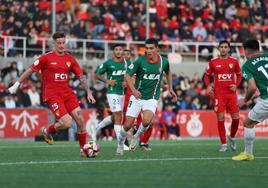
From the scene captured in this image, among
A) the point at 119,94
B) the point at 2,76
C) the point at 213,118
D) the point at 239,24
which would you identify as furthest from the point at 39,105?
the point at 239,24

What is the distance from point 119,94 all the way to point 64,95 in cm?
493

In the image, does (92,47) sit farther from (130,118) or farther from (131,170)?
(131,170)

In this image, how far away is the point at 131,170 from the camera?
569 inches

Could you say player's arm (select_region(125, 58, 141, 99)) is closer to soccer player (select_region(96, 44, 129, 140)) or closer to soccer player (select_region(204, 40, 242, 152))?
soccer player (select_region(204, 40, 242, 152))

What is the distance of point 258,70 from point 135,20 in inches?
873

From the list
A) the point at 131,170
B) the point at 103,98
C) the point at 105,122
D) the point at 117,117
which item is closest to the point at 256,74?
the point at 131,170

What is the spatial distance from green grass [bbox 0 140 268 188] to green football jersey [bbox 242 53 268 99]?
1.42 metres

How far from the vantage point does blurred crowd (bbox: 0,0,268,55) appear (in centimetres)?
3453

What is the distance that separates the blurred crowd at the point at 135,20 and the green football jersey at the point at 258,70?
1870 cm

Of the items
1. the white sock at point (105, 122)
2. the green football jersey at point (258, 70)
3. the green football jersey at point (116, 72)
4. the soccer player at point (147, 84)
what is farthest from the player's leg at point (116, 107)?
the green football jersey at point (258, 70)

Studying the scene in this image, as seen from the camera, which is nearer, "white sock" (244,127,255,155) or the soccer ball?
"white sock" (244,127,255,155)

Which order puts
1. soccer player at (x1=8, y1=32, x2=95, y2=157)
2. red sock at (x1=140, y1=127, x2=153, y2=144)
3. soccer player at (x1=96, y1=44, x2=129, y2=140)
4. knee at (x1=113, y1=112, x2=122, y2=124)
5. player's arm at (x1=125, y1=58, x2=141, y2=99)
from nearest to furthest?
soccer player at (x1=8, y1=32, x2=95, y2=157) < player's arm at (x1=125, y1=58, x2=141, y2=99) < red sock at (x1=140, y1=127, x2=153, y2=144) < knee at (x1=113, y1=112, x2=122, y2=124) < soccer player at (x1=96, y1=44, x2=129, y2=140)

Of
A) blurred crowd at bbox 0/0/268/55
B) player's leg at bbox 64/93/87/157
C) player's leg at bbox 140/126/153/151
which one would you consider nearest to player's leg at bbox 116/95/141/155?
player's leg at bbox 64/93/87/157

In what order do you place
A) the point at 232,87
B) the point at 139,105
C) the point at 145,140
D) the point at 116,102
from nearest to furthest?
the point at 139,105, the point at 145,140, the point at 232,87, the point at 116,102
